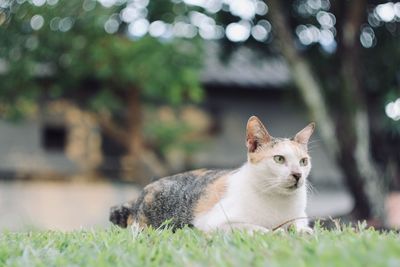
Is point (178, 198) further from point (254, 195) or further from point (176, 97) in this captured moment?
point (176, 97)

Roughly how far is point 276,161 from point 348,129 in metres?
7.96

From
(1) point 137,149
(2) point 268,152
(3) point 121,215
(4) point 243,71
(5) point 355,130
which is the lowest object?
(1) point 137,149

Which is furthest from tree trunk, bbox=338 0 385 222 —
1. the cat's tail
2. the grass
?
the grass

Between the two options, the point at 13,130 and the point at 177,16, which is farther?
the point at 13,130

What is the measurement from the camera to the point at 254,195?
12.6ft

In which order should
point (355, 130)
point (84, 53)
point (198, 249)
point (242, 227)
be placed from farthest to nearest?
point (84, 53), point (355, 130), point (242, 227), point (198, 249)

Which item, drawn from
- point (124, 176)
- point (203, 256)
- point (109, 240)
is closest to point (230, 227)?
point (109, 240)

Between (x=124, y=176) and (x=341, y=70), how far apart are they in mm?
5364

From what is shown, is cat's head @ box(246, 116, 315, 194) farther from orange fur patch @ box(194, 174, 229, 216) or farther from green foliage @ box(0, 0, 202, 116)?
green foliage @ box(0, 0, 202, 116)

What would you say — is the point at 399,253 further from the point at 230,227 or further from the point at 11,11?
the point at 11,11

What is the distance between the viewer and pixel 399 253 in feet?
7.65

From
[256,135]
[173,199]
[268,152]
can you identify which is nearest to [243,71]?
[173,199]

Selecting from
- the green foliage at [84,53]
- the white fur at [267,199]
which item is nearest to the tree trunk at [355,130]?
the green foliage at [84,53]

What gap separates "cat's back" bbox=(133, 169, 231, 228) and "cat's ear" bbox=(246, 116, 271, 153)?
0.28 m
